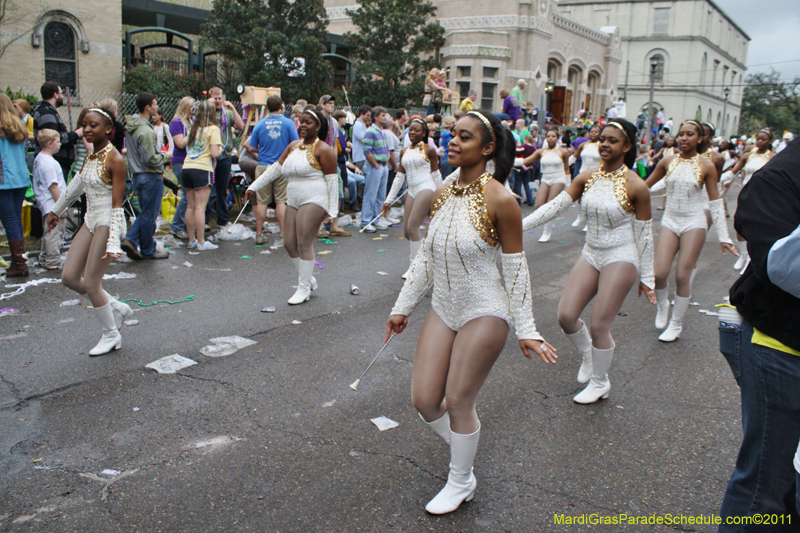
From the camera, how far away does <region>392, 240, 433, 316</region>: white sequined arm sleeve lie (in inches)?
132

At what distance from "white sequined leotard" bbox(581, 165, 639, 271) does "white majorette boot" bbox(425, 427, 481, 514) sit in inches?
81.0

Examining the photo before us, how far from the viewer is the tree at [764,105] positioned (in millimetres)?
74250

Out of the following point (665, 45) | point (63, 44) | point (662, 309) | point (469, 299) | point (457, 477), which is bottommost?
point (457, 477)

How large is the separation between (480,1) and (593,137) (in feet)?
84.0

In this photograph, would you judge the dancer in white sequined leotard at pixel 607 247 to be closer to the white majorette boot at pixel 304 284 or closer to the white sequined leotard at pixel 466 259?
the white sequined leotard at pixel 466 259

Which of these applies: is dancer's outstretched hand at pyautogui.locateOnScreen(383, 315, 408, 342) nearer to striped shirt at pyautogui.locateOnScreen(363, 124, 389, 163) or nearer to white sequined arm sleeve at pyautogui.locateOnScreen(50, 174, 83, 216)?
white sequined arm sleeve at pyautogui.locateOnScreen(50, 174, 83, 216)

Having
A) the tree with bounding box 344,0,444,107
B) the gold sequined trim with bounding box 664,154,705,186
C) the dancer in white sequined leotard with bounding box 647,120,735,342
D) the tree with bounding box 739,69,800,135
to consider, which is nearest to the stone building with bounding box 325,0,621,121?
the tree with bounding box 344,0,444,107

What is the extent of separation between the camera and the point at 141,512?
3.09 meters

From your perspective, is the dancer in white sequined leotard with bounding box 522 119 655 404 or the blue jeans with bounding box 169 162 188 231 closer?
the dancer in white sequined leotard with bounding box 522 119 655 404

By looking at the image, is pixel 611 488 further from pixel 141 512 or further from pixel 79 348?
pixel 79 348

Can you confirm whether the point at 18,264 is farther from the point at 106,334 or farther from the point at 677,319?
the point at 677,319

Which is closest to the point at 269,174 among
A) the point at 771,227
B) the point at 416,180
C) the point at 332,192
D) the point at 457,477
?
the point at 332,192

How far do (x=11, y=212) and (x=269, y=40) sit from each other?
1754cm

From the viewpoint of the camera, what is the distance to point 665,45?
63.5m
